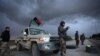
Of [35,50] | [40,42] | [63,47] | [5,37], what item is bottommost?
[35,50]

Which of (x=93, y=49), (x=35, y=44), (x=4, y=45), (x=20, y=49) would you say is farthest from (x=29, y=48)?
(x=93, y=49)

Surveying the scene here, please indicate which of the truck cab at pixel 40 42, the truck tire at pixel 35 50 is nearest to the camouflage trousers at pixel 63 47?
the truck cab at pixel 40 42

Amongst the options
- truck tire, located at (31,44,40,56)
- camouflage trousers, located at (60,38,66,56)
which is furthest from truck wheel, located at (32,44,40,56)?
camouflage trousers, located at (60,38,66,56)

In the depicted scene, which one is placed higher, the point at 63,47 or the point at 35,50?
the point at 63,47

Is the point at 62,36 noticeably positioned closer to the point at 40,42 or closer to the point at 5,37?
the point at 40,42

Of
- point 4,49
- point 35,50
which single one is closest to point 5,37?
point 4,49

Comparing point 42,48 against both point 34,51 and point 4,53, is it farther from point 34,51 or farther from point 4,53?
point 4,53

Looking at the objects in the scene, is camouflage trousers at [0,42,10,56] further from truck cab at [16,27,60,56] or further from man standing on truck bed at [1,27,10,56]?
truck cab at [16,27,60,56]

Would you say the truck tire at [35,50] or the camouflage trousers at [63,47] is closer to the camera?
the camouflage trousers at [63,47]

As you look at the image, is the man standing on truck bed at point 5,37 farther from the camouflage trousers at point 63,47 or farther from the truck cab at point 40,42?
the camouflage trousers at point 63,47

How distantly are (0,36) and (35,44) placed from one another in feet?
4.92

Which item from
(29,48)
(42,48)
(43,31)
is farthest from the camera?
(43,31)

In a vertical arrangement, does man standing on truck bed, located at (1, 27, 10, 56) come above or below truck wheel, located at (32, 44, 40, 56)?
above

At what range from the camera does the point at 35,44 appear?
31.0 feet
